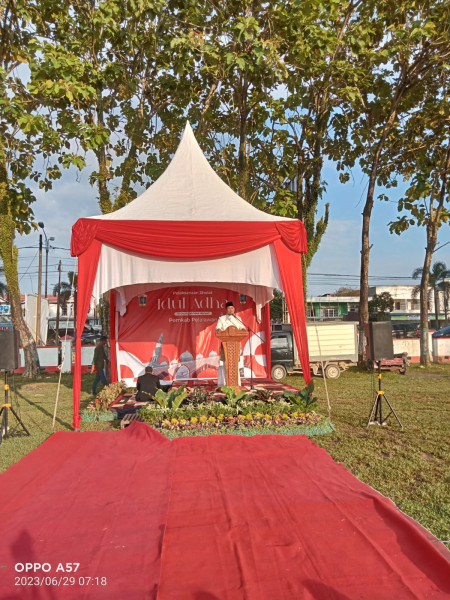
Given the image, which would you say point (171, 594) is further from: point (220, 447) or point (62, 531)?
point (220, 447)

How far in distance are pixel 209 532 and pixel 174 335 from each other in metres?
8.33

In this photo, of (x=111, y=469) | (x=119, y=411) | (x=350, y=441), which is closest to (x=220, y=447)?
(x=111, y=469)

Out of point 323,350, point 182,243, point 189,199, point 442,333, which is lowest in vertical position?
point 323,350

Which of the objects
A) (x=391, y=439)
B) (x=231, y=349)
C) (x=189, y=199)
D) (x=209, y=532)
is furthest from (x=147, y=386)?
(x=209, y=532)

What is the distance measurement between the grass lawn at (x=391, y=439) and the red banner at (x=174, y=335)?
69.3 inches

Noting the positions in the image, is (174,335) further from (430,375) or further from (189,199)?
(430,375)

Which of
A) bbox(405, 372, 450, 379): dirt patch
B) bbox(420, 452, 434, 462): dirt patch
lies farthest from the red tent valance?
bbox(405, 372, 450, 379): dirt patch

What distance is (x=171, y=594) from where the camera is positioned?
2.69 metres

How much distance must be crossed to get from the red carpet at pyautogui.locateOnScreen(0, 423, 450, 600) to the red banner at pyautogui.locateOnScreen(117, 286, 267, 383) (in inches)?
237


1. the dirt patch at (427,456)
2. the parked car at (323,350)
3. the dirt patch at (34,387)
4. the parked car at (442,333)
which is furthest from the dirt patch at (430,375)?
the dirt patch at (34,387)

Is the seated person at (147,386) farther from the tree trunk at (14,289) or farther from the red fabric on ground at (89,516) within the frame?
the tree trunk at (14,289)

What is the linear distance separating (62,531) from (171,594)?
1.23 m

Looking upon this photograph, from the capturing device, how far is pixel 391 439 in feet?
21.3

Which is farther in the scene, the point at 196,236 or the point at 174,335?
the point at 174,335
